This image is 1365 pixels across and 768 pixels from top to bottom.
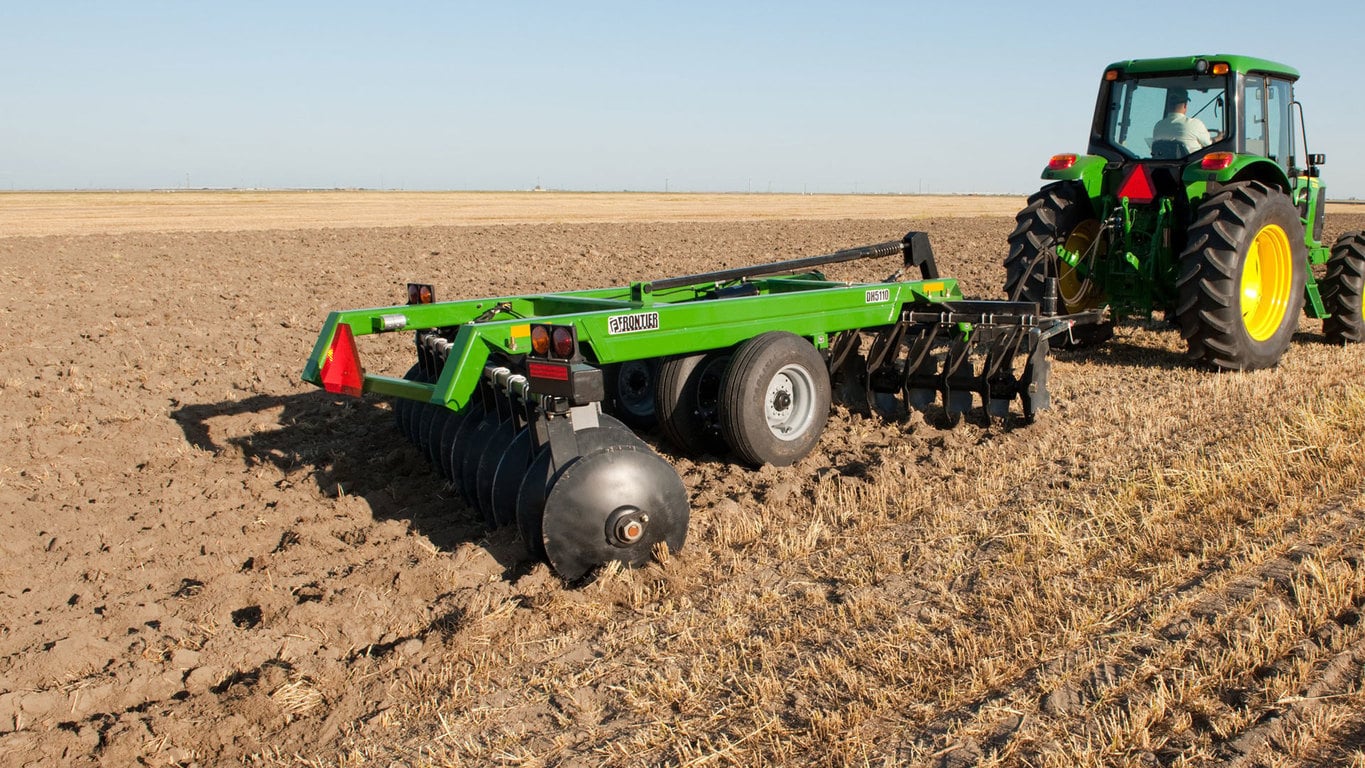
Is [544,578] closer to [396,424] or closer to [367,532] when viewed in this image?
[367,532]

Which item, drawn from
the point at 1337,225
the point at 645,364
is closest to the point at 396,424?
the point at 645,364

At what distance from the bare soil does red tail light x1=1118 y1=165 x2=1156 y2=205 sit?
4.34 ft

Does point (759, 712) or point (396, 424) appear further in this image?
point (396, 424)

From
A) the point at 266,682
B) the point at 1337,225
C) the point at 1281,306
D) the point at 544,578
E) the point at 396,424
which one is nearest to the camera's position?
the point at 266,682

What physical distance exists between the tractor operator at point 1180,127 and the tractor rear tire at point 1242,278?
523mm

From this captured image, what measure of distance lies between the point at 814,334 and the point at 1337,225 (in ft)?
81.1

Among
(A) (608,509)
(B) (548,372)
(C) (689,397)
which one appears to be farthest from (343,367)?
(C) (689,397)

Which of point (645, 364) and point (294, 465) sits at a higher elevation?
point (645, 364)

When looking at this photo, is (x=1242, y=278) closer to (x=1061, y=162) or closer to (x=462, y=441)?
(x=1061, y=162)

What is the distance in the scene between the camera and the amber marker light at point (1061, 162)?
7844 millimetres

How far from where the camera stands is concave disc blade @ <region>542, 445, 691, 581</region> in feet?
13.1

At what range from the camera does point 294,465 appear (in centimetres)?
586

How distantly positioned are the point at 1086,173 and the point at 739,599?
522cm

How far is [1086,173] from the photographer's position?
303 inches
